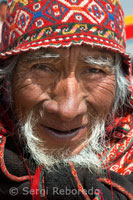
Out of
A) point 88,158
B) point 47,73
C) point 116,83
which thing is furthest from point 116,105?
point 47,73

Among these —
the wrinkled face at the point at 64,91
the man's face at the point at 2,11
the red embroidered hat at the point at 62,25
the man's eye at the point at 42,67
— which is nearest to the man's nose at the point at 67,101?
the wrinkled face at the point at 64,91

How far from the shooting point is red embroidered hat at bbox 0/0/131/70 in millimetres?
1427

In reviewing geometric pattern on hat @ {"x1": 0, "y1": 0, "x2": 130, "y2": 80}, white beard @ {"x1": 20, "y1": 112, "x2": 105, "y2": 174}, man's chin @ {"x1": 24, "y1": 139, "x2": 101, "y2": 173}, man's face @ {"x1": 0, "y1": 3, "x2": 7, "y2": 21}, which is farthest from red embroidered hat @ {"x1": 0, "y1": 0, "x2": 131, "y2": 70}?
man's face @ {"x1": 0, "y1": 3, "x2": 7, "y2": 21}

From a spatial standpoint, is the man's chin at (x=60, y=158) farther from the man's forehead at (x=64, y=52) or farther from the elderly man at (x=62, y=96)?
the man's forehead at (x=64, y=52)

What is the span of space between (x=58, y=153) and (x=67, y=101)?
1.10 feet

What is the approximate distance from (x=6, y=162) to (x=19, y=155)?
0.12 meters

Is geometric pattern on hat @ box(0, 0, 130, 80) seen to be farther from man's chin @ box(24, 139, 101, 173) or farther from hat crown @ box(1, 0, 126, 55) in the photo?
man's chin @ box(24, 139, 101, 173)

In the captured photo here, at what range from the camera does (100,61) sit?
1.50m

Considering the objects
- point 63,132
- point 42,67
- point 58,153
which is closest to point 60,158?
point 58,153

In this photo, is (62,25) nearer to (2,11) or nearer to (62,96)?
(62,96)

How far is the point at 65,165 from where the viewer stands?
1455 millimetres

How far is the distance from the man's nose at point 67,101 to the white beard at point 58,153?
21cm

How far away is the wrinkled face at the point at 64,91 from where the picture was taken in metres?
1.43

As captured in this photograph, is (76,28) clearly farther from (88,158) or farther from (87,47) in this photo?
(88,158)
